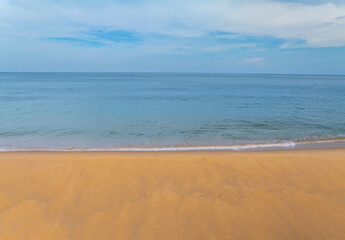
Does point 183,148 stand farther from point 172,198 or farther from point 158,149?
point 172,198

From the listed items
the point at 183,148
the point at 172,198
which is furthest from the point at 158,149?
the point at 172,198

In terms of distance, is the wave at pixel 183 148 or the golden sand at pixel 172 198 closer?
the golden sand at pixel 172 198

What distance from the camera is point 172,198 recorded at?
18.1 ft

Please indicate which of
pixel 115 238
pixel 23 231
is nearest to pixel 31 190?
pixel 23 231

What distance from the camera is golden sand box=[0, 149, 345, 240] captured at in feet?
14.6

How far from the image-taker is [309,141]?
11672 millimetres

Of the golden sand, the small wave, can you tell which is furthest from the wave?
the golden sand

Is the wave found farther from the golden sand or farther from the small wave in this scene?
the golden sand

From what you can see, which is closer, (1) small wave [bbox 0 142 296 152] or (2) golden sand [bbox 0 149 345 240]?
(2) golden sand [bbox 0 149 345 240]

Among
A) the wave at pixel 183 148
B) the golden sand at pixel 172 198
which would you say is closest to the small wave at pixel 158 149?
the wave at pixel 183 148

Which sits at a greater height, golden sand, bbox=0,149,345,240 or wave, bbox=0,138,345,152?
golden sand, bbox=0,149,345,240

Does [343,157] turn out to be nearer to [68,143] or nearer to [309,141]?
[309,141]

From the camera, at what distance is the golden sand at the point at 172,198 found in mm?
4453

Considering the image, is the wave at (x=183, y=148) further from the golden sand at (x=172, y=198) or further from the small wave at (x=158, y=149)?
the golden sand at (x=172, y=198)
